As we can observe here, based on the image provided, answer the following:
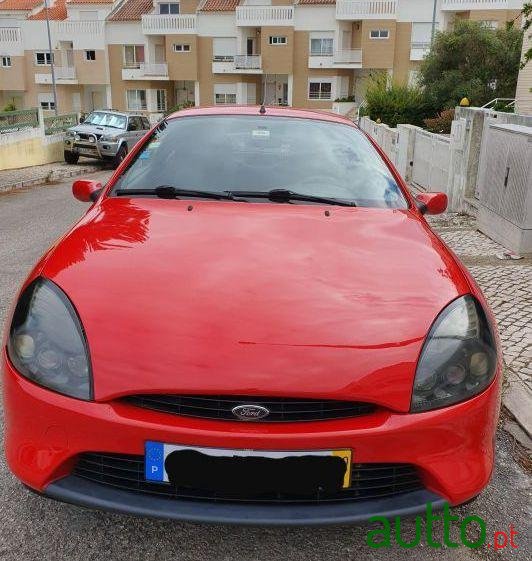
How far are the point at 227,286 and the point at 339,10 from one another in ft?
149

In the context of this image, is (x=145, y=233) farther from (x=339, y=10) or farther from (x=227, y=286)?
(x=339, y=10)

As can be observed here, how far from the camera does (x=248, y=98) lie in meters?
47.8

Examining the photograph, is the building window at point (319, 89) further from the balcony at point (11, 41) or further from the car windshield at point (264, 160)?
the car windshield at point (264, 160)

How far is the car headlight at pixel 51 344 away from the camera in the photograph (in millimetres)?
1895

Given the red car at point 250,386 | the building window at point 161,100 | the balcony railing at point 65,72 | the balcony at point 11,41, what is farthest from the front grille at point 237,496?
the balcony at point 11,41

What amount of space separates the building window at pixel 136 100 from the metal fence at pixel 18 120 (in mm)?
31020

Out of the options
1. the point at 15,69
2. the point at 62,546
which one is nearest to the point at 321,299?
the point at 62,546

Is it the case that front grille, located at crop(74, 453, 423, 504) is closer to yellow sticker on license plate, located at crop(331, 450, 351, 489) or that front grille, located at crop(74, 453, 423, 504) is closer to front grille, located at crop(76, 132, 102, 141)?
yellow sticker on license plate, located at crop(331, 450, 351, 489)

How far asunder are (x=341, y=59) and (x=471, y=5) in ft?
30.8

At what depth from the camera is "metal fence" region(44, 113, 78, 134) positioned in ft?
66.3

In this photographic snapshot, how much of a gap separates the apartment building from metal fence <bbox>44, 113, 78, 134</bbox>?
24.8 m

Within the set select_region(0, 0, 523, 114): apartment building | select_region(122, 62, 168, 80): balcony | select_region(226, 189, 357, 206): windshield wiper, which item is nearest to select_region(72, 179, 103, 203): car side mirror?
select_region(226, 189, 357, 206): windshield wiper

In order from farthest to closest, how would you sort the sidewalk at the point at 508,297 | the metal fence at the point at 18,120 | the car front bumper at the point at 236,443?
the metal fence at the point at 18,120
the sidewalk at the point at 508,297
the car front bumper at the point at 236,443

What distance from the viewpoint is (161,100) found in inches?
1925
